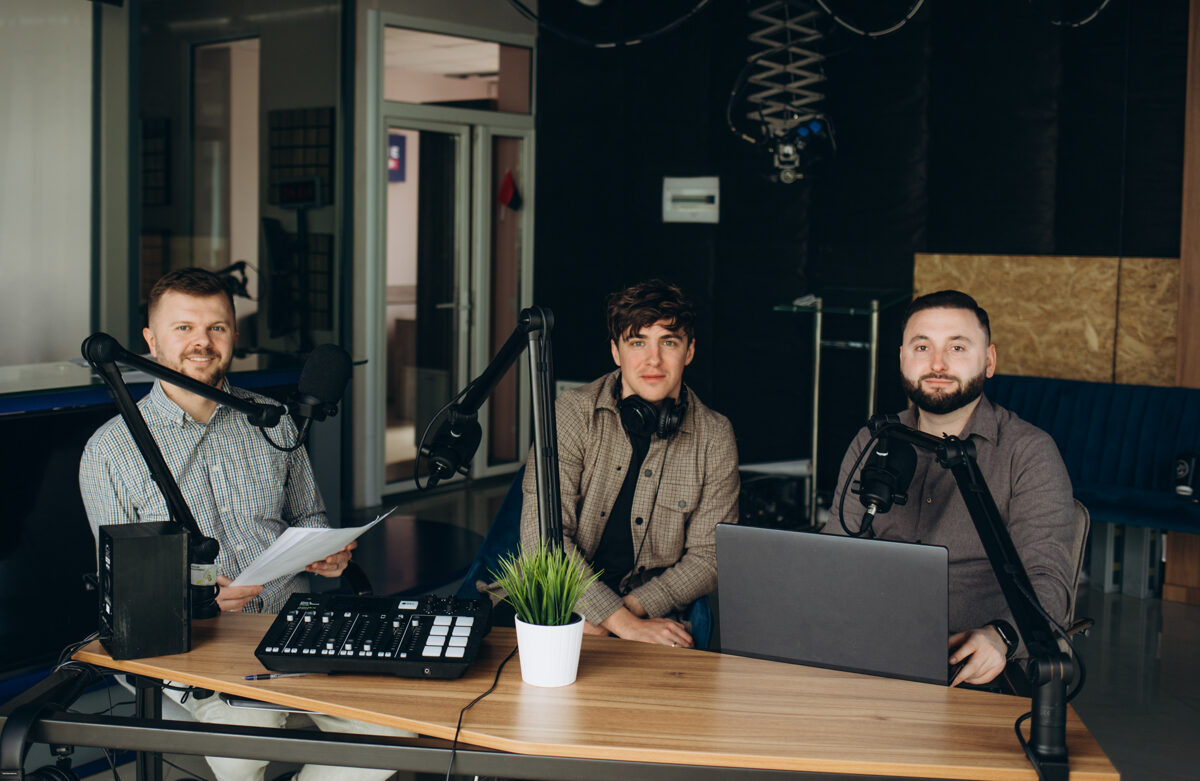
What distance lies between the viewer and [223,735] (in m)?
1.95

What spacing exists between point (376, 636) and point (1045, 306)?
4.83 meters

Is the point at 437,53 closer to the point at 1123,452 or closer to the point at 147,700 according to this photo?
the point at 1123,452

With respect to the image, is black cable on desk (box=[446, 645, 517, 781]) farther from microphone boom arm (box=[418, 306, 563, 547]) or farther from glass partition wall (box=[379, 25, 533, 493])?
glass partition wall (box=[379, 25, 533, 493])

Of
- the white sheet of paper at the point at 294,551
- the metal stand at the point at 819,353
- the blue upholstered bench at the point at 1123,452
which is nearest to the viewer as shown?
the white sheet of paper at the point at 294,551

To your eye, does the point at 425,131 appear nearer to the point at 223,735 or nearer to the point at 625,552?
the point at 625,552

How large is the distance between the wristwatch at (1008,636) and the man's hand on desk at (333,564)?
1.39 m

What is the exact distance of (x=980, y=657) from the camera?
7.27ft

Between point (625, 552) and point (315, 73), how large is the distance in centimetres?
468

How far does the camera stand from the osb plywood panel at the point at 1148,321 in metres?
5.62

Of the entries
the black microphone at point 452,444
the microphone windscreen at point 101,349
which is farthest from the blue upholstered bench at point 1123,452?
the microphone windscreen at point 101,349

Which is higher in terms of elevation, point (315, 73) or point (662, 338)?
point (315, 73)

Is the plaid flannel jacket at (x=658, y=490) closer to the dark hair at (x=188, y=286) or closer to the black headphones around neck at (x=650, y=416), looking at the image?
the black headphones around neck at (x=650, y=416)

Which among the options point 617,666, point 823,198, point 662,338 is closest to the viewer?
point 617,666

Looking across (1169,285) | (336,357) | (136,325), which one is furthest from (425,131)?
(336,357)
